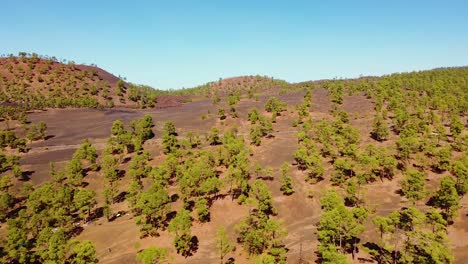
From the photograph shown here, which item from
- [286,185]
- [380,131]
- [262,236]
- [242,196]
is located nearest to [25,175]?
[242,196]

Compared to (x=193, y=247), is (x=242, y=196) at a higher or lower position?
higher

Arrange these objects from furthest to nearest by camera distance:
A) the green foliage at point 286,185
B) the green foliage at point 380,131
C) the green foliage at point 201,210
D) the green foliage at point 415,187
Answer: the green foliage at point 380,131 → the green foliage at point 286,185 → the green foliage at point 415,187 → the green foliage at point 201,210

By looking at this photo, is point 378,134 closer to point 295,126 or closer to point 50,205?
point 295,126

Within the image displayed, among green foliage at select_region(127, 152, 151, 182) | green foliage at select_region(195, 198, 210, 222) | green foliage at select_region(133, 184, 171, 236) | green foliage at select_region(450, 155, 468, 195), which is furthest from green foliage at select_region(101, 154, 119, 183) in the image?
green foliage at select_region(450, 155, 468, 195)

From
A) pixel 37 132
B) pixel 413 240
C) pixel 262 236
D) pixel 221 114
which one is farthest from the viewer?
pixel 221 114

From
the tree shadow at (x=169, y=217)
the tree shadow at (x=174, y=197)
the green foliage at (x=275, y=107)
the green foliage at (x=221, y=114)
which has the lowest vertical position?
the tree shadow at (x=169, y=217)

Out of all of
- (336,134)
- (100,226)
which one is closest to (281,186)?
(336,134)

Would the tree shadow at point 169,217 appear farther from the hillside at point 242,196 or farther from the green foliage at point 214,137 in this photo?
the green foliage at point 214,137

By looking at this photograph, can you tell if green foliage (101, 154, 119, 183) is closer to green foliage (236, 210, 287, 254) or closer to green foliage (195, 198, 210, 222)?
green foliage (195, 198, 210, 222)

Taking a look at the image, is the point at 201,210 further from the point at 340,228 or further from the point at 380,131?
the point at 380,131

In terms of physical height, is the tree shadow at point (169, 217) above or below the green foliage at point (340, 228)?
below

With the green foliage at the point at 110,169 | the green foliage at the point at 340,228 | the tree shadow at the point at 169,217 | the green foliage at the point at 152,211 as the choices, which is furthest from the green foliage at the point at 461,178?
the green foliage at the point at 110,169
